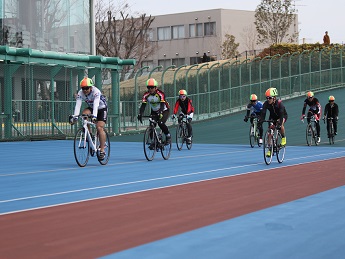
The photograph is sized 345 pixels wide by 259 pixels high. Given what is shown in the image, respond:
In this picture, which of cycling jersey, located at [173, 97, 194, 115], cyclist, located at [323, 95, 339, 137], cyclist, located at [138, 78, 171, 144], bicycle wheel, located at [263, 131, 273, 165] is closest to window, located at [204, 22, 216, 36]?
cyclist, located at [323, 95, 339, 137]

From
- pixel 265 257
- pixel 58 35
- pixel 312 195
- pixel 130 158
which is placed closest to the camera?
pixel 265 257

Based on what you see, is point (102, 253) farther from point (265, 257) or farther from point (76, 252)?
point (265, 257)

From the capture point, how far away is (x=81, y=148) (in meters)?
17.4

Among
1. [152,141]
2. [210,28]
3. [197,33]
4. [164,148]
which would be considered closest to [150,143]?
[152,141]

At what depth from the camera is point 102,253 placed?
7.13 m

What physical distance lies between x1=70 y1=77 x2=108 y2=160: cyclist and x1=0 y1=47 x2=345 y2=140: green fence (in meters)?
14.4

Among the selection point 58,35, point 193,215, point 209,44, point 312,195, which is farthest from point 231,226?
point 209,44

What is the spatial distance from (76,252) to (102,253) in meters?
0.23

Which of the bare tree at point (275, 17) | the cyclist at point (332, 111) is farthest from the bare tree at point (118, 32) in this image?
the cyclist at point (332, 111)

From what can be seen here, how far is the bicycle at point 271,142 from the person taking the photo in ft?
59.4

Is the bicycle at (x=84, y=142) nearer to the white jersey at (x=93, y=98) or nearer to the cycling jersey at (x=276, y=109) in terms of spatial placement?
the white jersey at (x=93, y=98)

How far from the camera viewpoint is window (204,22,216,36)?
10156 centimetres

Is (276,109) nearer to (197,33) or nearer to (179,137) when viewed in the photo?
(179,137)

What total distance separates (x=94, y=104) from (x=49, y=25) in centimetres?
2103
